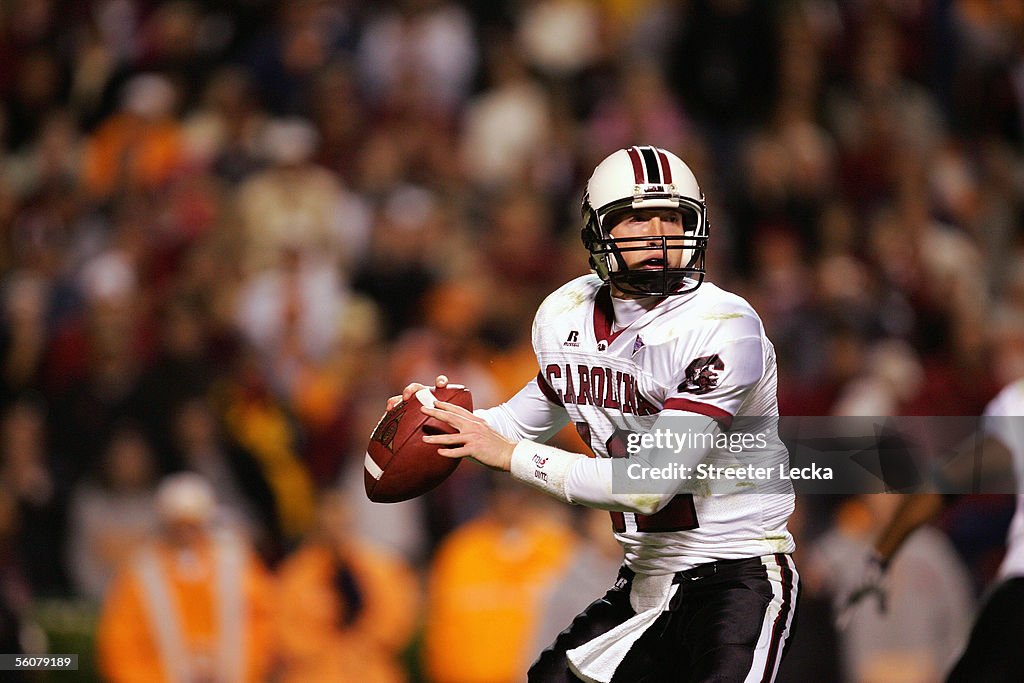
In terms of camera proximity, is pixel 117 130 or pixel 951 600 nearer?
pixel 951 600

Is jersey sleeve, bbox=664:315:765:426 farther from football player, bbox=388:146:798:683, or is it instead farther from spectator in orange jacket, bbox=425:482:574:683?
spectator in orange jacket, bbox=425:482:574:683

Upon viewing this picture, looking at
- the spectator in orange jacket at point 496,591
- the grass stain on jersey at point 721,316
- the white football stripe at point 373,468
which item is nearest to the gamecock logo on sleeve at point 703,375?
the grass stain on jersey at point 721,316

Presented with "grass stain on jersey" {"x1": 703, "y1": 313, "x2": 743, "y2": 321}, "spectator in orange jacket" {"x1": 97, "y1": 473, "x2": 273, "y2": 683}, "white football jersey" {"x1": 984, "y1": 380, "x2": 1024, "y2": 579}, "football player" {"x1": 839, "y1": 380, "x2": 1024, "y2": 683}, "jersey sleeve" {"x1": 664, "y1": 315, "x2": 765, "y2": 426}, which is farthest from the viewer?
"spectator in orange jacket" {"x1": 97, "y1": 473, "x2": 273, "y2": 683}

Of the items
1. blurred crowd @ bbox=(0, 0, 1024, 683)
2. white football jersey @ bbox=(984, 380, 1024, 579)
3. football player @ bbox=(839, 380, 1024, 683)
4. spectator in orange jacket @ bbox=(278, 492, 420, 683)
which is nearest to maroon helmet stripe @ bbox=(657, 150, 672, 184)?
football player @ bbox=(839, 380, 1024, 683)

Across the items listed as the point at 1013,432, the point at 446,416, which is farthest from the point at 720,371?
the point at 1013,432

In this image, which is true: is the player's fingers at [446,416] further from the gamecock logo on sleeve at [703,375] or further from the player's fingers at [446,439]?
the gamecock logo on sleeve at [703,375]

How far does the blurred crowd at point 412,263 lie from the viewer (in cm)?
690

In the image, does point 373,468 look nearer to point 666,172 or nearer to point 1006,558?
point 666,172

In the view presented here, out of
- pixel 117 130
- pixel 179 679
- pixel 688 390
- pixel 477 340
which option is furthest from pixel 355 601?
pixel 117 130

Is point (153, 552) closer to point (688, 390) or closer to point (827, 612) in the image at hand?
point (827, 612)

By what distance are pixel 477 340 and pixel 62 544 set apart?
8.01 ft

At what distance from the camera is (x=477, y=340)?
7754mm

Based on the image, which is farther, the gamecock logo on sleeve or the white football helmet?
the white football helmet

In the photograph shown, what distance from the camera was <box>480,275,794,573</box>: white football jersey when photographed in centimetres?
366
